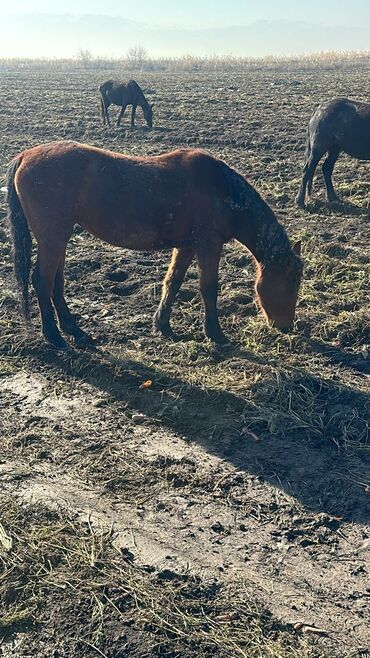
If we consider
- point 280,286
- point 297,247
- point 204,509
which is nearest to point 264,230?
point 297,247

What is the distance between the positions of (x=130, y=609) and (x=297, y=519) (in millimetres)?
1207

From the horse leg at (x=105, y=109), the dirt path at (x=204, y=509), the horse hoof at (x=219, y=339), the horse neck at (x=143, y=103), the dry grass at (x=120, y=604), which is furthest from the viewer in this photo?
the horse leg at (x=105, y=109)

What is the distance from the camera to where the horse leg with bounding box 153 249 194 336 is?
6164 millimetres

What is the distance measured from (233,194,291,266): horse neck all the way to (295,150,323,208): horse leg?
14.4 ft

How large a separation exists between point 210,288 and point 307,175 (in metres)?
5.17

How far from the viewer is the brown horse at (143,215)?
557 centimetres

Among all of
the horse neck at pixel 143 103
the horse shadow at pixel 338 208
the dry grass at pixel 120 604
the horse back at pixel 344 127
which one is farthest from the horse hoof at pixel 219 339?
the horse neck at pixel 143 103

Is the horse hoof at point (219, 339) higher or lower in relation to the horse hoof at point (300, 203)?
lower

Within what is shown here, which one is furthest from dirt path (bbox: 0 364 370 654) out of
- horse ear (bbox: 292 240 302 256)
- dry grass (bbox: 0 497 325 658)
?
horse ear (bbox: 292 240 302 256)

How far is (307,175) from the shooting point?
1024cm

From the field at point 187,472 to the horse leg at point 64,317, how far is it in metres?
0.17

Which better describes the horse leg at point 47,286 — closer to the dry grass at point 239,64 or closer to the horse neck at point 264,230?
the horse neck at point 264,230

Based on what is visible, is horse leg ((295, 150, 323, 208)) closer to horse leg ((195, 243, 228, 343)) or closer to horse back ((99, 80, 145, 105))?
horse leg ((195, 243, 228, 343))

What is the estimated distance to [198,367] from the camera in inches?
217
